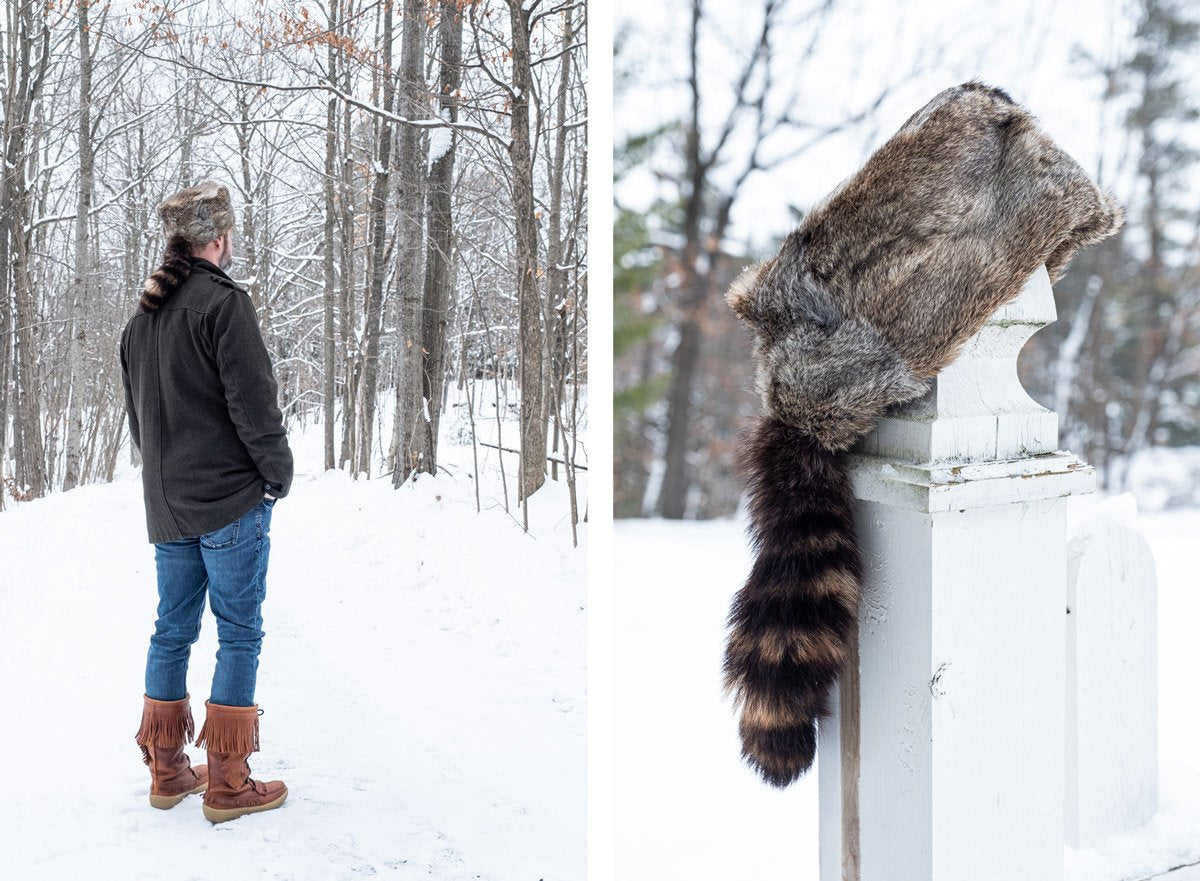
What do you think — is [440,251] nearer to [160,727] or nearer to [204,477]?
[204,477]

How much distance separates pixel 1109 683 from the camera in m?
1.41

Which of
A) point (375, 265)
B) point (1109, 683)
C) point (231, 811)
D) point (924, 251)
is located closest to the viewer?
point (924, 251)

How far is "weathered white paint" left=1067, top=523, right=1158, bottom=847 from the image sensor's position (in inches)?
53.8

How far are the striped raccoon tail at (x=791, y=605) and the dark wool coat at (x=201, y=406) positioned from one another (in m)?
1.01

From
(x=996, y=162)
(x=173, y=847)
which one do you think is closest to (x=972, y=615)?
(x=996, y=162)

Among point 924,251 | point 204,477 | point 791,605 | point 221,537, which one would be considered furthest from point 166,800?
point 924,251

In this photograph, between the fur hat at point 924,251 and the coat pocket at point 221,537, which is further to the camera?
the coat pocket at point 221,537

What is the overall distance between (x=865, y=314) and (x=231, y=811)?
1.50 metres

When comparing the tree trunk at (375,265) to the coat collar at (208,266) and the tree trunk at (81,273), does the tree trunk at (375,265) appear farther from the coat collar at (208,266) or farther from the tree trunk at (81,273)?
the tree trunk at (81,273)

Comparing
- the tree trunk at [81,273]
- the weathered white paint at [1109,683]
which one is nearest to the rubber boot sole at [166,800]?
the tree trunk at [81,273]

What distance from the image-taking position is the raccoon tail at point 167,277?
62.8 inches

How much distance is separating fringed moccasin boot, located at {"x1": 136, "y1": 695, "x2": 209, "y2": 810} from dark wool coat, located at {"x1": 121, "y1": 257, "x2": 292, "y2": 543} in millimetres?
322

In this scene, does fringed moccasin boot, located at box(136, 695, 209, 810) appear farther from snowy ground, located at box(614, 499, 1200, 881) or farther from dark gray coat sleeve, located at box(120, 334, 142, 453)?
snowy ground, located at box(614, 499, 1200, 881)

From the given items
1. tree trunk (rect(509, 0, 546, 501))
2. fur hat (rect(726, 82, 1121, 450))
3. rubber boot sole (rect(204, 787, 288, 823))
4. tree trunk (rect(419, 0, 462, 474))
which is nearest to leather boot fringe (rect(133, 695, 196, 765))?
rubber boot sole (rect(204, 787, 288, 823))
